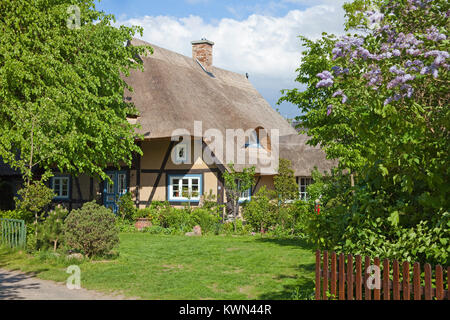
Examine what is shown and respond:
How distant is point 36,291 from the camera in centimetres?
812

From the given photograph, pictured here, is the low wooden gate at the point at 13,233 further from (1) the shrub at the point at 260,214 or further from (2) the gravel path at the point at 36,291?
(1) the shrub at the point at 260,214

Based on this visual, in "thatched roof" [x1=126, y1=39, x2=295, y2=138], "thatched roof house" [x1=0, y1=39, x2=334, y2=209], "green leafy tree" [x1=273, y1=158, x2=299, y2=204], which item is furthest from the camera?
"green leafy tree" [x1=273, y1=158, x2=299, y2=204]

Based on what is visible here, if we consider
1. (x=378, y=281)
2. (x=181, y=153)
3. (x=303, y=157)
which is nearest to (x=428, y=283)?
(x=378, y=281)

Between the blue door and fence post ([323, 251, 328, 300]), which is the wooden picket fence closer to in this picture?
fence post ([323, 251, 328, 300])

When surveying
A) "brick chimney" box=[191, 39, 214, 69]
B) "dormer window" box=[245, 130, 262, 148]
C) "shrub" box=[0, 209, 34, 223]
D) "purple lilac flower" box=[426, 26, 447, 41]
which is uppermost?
"brick chimney" box=[191, 39, 214, 69]

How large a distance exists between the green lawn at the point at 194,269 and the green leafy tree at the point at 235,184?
4.12 meters

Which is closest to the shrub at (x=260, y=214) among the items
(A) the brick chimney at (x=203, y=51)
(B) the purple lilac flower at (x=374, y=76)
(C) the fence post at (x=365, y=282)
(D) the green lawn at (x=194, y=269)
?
(D) the green lawn at (x=194, y=269)

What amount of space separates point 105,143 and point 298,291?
1061 cm

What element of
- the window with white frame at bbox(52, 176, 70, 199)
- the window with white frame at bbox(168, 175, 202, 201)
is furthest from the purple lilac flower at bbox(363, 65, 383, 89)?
the window with white frame at bbox(52, 176, 70, 199)

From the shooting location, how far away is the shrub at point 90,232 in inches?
423

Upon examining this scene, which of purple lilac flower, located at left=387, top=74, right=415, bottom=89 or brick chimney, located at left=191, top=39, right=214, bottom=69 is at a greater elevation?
brick chimney, located at left=191, top=39, right=214, bottom=69

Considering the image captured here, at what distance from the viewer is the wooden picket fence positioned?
4.75 meters

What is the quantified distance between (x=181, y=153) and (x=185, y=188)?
1539mm

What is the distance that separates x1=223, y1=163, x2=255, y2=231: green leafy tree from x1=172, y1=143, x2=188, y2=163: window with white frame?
227 cm
